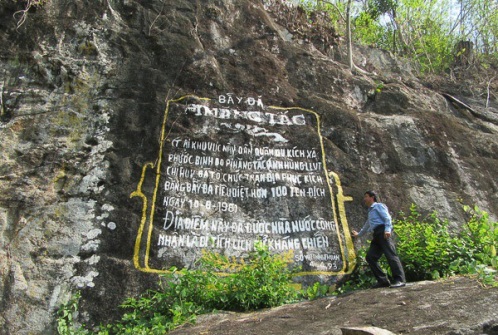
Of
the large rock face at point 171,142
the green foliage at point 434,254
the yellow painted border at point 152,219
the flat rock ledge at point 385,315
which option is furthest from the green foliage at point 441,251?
the large rock face at point 171,142

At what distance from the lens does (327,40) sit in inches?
405

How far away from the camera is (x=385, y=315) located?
4.20 meters

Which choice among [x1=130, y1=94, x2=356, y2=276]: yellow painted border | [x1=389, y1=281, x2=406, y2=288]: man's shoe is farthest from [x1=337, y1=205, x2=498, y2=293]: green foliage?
[x1=389, y1=281, x2=406, y2=288]: man's shoe

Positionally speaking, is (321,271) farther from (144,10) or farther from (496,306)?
(144,10)

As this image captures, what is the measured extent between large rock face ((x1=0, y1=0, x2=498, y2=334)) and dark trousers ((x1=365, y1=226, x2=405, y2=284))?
0.87m

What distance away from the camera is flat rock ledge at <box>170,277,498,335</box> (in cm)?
382

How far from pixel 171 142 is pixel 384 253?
3625 millimetres

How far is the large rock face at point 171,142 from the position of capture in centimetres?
574

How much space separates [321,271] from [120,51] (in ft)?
17.0

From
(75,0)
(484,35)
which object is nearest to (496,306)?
(75,0)

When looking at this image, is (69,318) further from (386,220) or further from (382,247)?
(386,220)

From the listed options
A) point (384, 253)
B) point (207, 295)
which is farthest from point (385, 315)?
point (207, 295)

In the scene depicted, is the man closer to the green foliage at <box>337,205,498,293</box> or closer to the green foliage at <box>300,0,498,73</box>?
the green foliage at <box>337,205,498,293</box>

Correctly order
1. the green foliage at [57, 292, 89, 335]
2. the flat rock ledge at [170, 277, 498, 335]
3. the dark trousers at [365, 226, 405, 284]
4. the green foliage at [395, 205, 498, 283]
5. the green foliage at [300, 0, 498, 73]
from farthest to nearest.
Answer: the green foliage at [300, 0, 498, 73], the green foliage at [395, 205, 498, 283], the dark trousers at [365, 226, 405, 284], the green foliage at [57, 292, 89, 335], the flat rock ledge at [170, 277, 498, 335]
